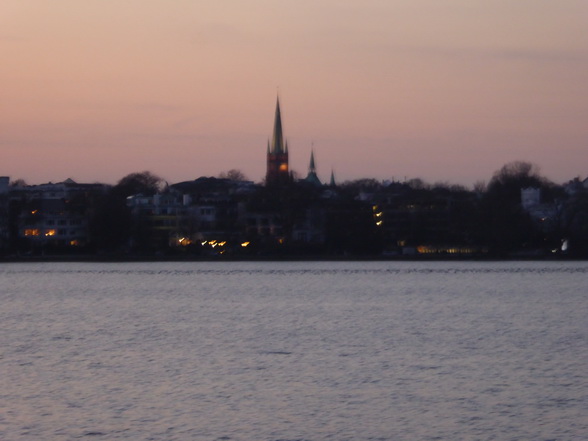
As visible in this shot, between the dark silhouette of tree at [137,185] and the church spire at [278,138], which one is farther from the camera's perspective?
the church spire at [278,138]

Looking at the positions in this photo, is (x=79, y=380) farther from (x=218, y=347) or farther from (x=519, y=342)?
(x=519, y=342)

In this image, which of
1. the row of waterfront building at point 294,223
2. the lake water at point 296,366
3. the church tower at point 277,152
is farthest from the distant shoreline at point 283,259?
the church tower at point 277,152

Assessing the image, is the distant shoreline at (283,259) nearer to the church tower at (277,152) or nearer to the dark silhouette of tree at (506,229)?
the dark silhouette of tree at (506,229)

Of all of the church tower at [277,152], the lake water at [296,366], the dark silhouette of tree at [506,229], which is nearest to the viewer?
the lake water at [296,366]

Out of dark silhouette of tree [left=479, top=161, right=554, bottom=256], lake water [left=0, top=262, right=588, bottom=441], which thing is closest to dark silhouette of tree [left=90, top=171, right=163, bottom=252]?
dark silhouette of tree [left=479, top=161, right=554, bottom=256]

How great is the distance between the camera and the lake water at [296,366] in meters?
20.7

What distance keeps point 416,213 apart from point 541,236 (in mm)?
17372

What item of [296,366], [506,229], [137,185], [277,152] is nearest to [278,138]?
[277,152]

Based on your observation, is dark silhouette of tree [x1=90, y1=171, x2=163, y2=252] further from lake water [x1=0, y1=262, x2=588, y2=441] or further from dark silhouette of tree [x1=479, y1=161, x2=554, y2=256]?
lake water [x1=0, y1=262, x2=588, y2=441]

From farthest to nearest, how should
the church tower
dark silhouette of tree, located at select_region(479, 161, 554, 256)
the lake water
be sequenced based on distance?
the church tower, dark silhouette of tree, located at select_region(479, 161, 554, 256), the lake water

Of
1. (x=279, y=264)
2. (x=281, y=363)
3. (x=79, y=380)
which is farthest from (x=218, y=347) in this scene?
(x=279, y=264)

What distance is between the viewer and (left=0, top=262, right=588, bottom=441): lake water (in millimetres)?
20672

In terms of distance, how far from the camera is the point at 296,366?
1091 inches

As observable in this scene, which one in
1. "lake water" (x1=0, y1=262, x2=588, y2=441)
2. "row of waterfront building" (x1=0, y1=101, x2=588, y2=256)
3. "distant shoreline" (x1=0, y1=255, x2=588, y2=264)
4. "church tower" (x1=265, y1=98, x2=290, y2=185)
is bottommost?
"lake water" (x1=0, y1=262, x2=588, y2=441)
